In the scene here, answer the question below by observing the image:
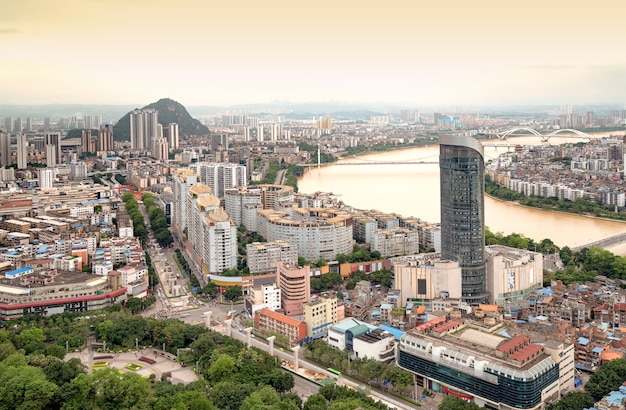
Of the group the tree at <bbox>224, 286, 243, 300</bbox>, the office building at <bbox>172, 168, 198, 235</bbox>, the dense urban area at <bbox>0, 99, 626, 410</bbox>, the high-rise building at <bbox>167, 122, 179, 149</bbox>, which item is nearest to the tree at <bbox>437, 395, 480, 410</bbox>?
the dense urban area at <bbox>0, 99, 626, 410</bbox>

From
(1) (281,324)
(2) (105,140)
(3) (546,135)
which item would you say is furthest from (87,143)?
(1) (281,324)

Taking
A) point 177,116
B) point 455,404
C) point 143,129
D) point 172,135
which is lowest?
point 455,404

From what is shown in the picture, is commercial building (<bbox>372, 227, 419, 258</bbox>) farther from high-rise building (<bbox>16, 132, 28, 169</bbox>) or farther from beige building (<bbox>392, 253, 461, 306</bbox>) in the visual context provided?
high-rise building (<bbox>16, 132, 28, 169</bbox>)

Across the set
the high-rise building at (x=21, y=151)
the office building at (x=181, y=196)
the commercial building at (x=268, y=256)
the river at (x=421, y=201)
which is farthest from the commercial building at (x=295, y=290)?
the high-rise building at (x=21, y=151)

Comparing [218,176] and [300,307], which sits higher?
[218,176]

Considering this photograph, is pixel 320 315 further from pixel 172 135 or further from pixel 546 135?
pixel 546 135

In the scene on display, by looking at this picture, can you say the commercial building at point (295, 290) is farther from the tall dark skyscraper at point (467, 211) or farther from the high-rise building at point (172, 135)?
the high-rise building at point (172, 135)
